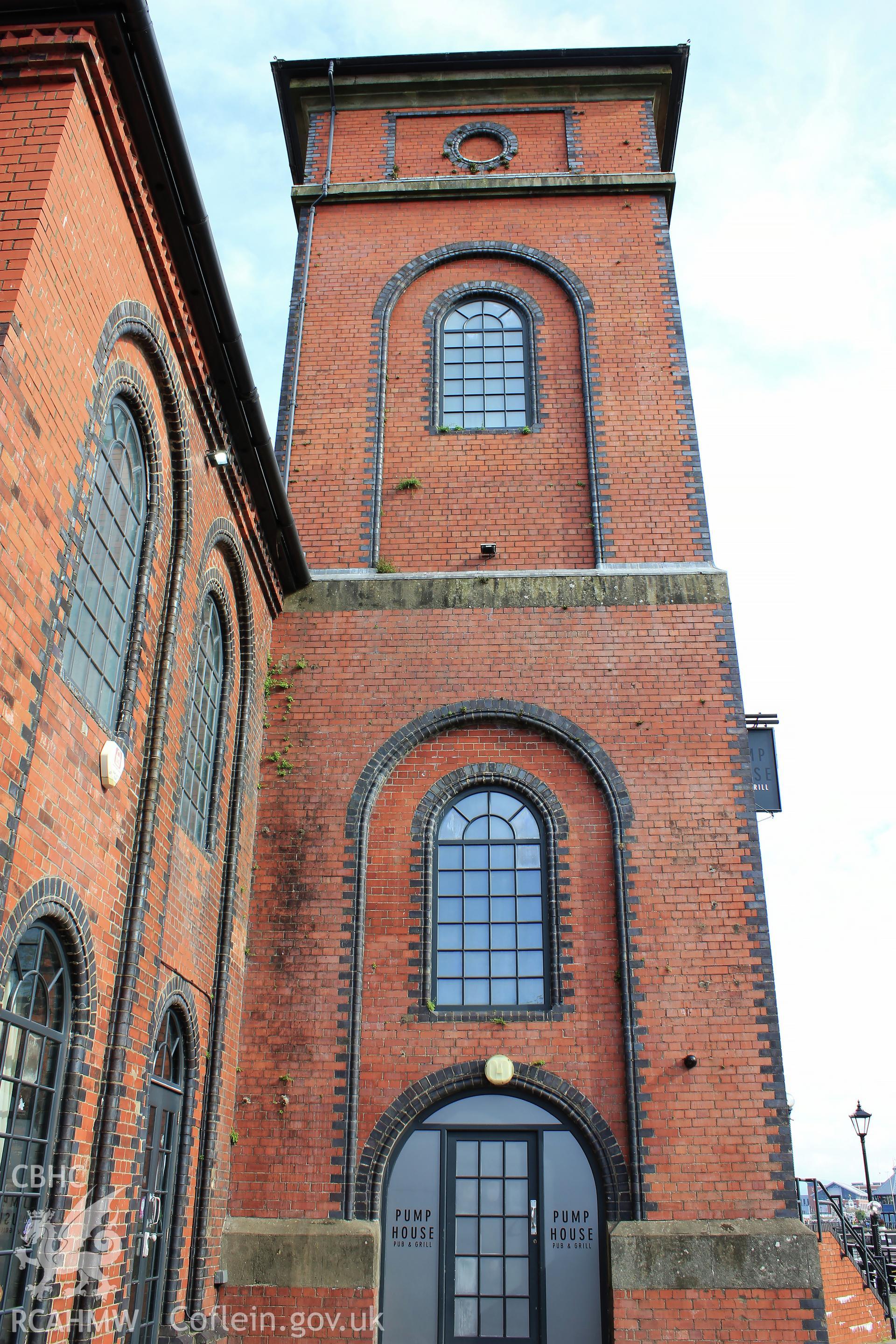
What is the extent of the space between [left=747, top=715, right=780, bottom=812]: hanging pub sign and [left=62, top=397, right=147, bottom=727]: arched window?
6792 mm

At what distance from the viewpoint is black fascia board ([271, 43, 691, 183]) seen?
1540 cm

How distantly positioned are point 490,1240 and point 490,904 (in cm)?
275

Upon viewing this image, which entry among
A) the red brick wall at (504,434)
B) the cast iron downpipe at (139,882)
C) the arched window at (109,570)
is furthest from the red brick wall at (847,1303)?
the arched window at (109,570)

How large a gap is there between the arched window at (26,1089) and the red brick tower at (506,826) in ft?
11.4

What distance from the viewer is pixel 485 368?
1352 centimetres

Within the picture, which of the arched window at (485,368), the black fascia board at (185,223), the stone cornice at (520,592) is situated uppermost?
the arched window at (485,368)

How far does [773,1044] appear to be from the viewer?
31.2 ft

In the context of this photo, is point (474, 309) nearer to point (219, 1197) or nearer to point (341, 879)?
point (341, 879)

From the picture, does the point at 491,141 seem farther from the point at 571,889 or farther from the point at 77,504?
the point at 77,504

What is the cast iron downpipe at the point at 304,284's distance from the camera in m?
12.9

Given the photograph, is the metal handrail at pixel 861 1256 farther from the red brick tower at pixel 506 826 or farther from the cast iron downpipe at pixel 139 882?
the cast iron downpipe at pixel 139 882

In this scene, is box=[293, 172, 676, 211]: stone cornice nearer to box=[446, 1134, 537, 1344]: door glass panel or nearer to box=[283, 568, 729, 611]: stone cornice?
box=[283, 568, 729, 611]: stone cornice

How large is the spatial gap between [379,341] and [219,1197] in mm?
9351

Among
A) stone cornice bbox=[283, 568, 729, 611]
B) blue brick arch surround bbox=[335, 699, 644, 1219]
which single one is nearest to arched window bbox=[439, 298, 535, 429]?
stone cornice bbox=[283, 568, 729, 611]
